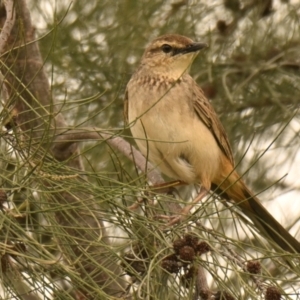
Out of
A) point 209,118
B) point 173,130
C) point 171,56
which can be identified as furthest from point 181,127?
point 171,56

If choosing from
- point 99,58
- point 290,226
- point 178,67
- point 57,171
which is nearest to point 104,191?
point 57,171

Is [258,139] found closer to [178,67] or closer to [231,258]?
[178,67]

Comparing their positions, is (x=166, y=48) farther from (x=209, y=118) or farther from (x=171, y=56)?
(x=209, y=118)

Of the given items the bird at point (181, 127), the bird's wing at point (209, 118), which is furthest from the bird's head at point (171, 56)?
the bird's wing at point (209, 118)

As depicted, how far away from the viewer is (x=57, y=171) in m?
3.17

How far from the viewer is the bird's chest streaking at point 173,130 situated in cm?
441

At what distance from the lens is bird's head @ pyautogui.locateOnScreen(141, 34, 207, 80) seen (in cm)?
482

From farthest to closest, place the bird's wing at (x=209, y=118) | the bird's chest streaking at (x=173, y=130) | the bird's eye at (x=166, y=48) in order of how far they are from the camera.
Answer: the bird's eye at (x=166, y=48) → the bird's wing at (x=209, y=118) → the bird's chest streaking at (x=173, y=130)

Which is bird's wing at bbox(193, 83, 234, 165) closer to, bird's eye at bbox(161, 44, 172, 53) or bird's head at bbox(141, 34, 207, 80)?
bird's head at bbox(141, 34, 207, 80)

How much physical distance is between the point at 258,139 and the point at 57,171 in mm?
2550

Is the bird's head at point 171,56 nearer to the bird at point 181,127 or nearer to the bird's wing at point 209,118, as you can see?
the bird at point 181,127

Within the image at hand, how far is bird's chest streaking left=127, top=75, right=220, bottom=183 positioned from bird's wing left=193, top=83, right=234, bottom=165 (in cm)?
4

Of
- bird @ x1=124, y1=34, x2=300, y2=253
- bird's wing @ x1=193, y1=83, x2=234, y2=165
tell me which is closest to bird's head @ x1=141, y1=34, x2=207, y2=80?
bird @ x1=124, y1=34, x2=300, y2=253

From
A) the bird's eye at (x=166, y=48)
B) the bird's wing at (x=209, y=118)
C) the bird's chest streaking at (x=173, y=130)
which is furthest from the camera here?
the bird's eye at (x=166, y=48)
